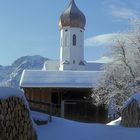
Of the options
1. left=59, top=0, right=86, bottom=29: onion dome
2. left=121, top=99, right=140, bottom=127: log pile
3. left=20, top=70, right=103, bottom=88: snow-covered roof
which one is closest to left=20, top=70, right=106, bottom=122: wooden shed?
left=20, top=70, right=103, bottom=88: snow-covered roof

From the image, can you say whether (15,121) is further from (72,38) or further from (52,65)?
(52,65)

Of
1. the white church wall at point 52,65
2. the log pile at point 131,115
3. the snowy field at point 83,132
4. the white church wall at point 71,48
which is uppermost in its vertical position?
the white church wall at point 71,48

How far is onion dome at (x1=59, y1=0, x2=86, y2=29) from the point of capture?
221ft

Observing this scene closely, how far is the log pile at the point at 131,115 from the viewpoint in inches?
619

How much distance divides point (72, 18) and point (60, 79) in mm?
33275

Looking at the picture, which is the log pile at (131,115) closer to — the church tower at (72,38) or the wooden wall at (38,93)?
the wooden wall at (38,93)

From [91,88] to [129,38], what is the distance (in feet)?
14.3

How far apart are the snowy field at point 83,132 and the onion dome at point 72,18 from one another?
52572 millimetres

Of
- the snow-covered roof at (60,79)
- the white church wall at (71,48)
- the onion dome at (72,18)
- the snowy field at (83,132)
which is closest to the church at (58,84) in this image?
the snow-covered roof at (60,79)

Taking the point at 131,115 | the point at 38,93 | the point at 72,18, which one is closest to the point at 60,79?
the point at 38,93

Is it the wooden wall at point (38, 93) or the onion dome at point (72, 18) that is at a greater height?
the onion dome at point (72, 18)

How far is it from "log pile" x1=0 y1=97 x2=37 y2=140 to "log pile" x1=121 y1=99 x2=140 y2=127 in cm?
530

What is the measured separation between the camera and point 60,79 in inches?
1385

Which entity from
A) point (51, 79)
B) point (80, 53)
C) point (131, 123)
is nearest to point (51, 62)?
point (80, 53)
